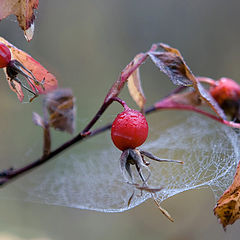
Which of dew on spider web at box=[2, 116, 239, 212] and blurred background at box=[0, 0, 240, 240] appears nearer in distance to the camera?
dew on spider web at box=[2, 116, 239, 212]

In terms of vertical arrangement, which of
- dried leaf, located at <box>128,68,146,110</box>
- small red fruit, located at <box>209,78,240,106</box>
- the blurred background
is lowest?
the blurred background

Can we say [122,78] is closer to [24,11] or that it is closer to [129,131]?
[129,131]

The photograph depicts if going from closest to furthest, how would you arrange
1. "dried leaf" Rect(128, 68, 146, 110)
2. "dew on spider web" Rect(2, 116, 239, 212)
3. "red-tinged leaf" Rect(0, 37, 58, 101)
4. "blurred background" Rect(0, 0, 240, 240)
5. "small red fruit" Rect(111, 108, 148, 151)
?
"small red fruit" Rect(111, 108, 148, 151)
"red-tinged leaf" Rect(0, 37, 58, 101)
"dried leaf" Rect(128, 68, 146, 110)
"dew on spider web" Rect(2, 116, 239, 212)
"blurred background" Rect(0, 0, 240, 240)

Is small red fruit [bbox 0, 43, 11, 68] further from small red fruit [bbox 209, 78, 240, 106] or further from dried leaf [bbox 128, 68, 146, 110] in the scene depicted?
small red fruit [bbox 209, 78, 240, 106]

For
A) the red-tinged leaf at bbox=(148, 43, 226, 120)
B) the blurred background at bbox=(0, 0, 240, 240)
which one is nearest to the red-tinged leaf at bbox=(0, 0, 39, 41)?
the red-tinged leaf at bbox=(148, 43, 226, 120)

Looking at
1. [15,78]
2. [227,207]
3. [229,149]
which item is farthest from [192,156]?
[15,78]
